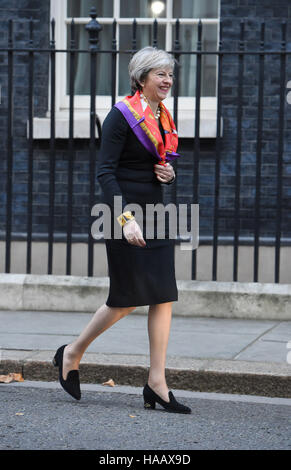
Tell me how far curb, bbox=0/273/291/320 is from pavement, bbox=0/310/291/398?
3.4 inches

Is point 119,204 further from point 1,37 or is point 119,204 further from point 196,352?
point 1,37

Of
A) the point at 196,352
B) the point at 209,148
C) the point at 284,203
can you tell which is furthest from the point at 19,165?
the point at 196,352

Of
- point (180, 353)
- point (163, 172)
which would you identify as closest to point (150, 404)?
point (180, 353)

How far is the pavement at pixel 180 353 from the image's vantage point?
18.0 feet

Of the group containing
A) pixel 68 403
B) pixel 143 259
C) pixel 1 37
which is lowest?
pixel 68 403

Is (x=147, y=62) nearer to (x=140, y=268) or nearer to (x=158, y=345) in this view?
(x=140, y=268)

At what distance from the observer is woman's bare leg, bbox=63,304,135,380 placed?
16.3 feet

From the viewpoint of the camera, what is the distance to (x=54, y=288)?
748 centimetres

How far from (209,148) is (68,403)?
448 centimetres

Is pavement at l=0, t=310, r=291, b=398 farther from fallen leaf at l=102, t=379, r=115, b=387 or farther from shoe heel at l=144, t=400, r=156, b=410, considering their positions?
shoe heel at l=144, t=400, r=156, b=410

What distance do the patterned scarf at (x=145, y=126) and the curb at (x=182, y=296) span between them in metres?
2.55

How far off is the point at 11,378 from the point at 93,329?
3.04ft

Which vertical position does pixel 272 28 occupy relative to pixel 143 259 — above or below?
above

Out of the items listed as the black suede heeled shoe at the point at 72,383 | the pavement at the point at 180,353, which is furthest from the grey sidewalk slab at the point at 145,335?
the black suede heeled shoe at the point at 72,383
